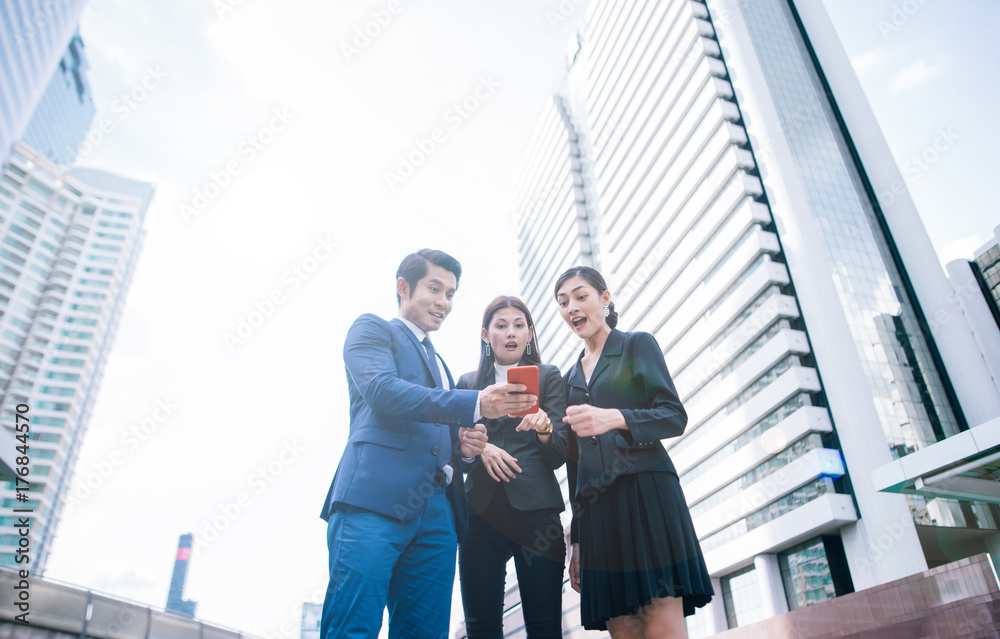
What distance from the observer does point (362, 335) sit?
3078mm

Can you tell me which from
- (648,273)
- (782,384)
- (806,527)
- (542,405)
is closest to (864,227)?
(782,384)

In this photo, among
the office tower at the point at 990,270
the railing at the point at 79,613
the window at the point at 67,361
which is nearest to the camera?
the railing at the point at 79,613

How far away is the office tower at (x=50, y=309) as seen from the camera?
67.8m

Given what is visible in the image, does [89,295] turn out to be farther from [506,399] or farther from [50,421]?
[506,399]

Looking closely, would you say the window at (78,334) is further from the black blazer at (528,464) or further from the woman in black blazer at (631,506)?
the woman in black blazer at (631,506)

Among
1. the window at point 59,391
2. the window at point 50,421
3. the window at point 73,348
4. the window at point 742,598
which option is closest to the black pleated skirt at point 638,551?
the window at point 742,598

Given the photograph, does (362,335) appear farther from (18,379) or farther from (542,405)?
(18,379)

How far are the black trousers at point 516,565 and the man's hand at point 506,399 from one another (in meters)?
0.68

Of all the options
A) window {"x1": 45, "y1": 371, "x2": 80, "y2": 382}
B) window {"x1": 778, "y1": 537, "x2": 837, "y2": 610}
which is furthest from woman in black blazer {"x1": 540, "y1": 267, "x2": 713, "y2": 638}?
window {"x1": 45, "y1": 371, "x2": 80, "y2": 382}

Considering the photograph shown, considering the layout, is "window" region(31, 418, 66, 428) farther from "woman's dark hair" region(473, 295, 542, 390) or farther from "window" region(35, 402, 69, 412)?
"woman's dark hair" region(473, 295, 542, 390)

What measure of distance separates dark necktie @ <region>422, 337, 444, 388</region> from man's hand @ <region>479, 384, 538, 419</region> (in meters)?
0.63

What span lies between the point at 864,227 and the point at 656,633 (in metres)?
44.5

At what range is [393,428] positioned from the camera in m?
2.84

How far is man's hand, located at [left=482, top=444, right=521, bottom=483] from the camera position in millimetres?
2967
